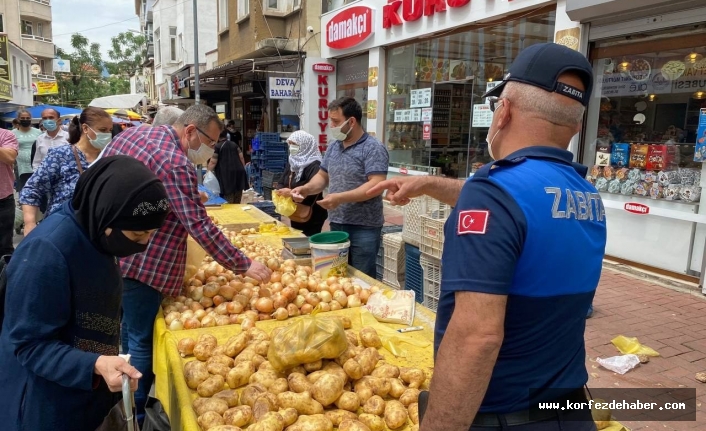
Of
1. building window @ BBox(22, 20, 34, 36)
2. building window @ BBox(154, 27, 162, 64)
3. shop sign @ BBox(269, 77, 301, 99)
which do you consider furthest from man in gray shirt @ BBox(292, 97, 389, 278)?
building window @ BBox(22, 20, 34, 36)

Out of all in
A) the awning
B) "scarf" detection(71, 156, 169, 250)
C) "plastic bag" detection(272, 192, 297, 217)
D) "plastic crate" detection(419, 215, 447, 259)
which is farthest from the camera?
the awning

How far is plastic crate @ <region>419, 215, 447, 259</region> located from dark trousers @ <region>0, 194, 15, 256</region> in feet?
15.7

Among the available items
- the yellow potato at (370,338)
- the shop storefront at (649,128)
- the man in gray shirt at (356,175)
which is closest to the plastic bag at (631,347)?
the shop storefront at (649,128)

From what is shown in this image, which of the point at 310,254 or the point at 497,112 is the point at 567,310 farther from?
the point at 310,254

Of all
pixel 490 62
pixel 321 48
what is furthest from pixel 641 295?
pixel 321 48

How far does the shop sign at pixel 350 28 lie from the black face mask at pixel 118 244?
1026 cm

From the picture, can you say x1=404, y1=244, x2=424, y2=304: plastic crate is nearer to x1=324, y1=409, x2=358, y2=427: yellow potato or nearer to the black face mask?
x1=324, y1=409, x2=358, y2=427: yellow potato

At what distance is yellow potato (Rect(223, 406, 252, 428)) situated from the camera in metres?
2.01

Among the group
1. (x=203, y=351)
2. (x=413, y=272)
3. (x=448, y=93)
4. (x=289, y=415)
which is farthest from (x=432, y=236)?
(x=448, y=93)

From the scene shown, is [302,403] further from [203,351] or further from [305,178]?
[305,178]

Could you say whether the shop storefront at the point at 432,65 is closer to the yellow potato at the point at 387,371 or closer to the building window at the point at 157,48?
the yellow potato at the point at 387,371

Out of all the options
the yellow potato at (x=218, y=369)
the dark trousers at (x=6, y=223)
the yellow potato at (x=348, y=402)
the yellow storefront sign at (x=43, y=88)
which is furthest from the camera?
the yellow storefront sign at (x=43, y=88)

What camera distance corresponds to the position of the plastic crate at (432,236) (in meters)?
4.59

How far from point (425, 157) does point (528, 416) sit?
9306 mm
